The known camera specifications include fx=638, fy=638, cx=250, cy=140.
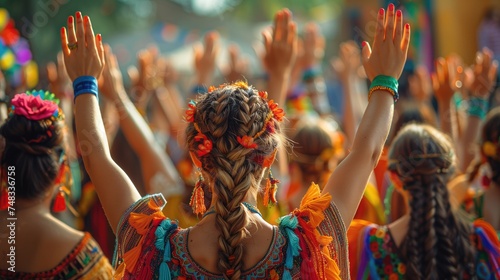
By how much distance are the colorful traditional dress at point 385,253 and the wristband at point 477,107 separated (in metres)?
1.08

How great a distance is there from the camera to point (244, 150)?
1.77 m

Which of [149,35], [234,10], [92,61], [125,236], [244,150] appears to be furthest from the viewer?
[234,10]

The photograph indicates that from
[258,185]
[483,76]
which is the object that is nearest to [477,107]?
[483,76]

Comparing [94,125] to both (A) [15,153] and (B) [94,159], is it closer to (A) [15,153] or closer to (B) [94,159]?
(B) [94,159]

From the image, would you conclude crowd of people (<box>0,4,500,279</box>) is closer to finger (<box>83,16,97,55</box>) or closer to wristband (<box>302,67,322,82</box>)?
finger (<box>83,16,97,55</box>)

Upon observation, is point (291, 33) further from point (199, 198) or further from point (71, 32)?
point (199, 198)

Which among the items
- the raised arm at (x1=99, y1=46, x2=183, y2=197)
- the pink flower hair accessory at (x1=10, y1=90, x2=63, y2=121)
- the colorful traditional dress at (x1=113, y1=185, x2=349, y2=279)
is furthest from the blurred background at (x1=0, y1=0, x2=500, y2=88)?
the colorful traditional dress at (x1=113, y1=185, x2=349, y2=279)

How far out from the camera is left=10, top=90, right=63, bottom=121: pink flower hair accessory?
2367 millimetres

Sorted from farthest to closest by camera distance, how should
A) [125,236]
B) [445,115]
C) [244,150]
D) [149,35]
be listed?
[149,35], [445,115], [125,236], [244,150]

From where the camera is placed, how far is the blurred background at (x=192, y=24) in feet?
30.3

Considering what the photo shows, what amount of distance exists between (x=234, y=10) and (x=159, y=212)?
1242cm

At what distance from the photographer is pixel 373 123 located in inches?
77.3

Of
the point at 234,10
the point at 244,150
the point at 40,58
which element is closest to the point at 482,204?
the point at 244,150

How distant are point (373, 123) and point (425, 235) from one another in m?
0.75
